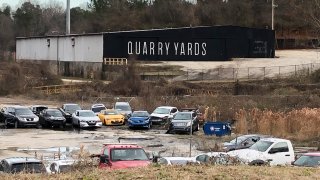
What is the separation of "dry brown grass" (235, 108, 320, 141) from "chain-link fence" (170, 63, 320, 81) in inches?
1350

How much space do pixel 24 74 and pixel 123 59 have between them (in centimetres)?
1326

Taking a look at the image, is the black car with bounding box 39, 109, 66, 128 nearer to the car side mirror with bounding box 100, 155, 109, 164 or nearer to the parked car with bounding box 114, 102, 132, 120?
the parked car with bounding box 114, 102, 132, 120

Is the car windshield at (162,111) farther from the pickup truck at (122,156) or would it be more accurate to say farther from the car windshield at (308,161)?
the car windshield at (308,161)

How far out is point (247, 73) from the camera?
70.4 meters

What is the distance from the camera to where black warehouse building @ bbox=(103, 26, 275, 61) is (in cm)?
7538

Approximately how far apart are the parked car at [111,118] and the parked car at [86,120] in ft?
5.80

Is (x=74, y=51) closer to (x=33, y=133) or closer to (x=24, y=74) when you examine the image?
(x=24, y=74)

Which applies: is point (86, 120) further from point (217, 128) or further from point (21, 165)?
point (21, 165)

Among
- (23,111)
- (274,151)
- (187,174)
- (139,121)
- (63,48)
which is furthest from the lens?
(63,48)

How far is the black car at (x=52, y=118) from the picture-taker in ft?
128

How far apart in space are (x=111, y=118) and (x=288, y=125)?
1317 cm

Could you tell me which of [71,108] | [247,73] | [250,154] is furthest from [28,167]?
[247,73]

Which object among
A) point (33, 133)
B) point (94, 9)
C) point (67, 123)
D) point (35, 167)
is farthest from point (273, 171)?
point (94, 9)

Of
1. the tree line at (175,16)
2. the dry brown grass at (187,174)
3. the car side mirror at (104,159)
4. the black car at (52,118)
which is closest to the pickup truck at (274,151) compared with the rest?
the car side mirror at (104,159)
